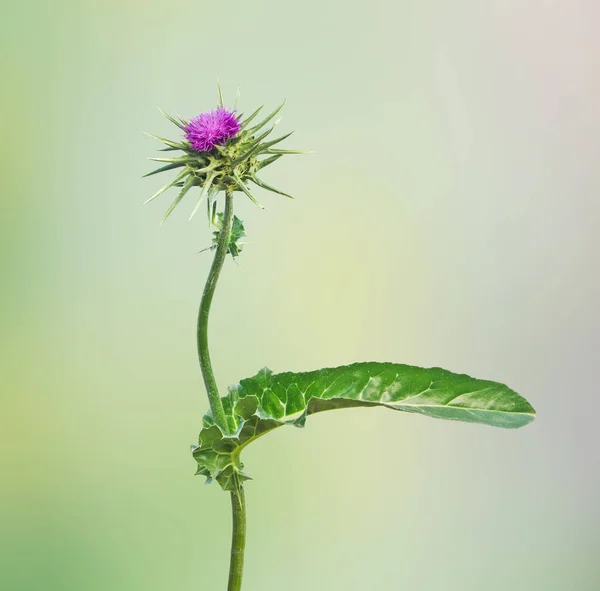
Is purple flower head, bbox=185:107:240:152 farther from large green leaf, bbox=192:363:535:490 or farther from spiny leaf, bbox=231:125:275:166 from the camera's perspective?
large green leaf, bbox=192:363:535:490

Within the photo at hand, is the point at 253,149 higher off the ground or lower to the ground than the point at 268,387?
higher

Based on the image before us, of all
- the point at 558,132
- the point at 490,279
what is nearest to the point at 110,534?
the point at 490,279

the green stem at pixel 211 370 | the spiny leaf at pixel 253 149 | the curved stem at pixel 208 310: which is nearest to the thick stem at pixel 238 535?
the green stem at pixel 211 370

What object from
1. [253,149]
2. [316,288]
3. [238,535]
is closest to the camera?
[253,149]

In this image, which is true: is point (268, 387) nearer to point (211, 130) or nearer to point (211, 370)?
point (211, 370)

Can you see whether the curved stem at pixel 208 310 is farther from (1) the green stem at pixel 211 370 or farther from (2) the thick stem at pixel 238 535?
(2) the thick stem at pixel 238 535

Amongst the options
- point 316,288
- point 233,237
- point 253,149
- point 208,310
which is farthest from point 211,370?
point 316,288

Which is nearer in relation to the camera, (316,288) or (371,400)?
(371,400)
